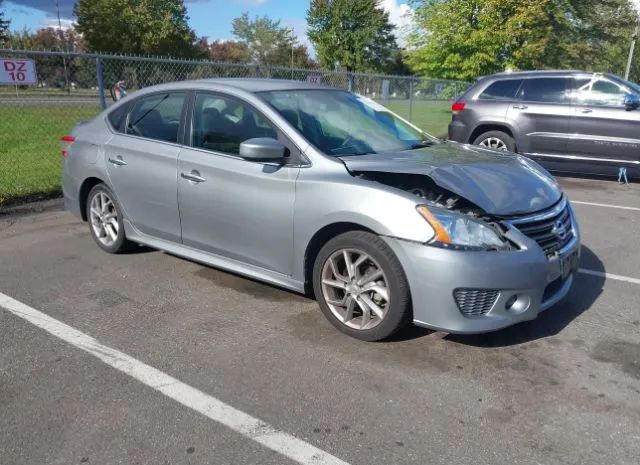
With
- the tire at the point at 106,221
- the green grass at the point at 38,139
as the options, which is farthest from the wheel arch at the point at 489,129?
the tire at the point at 106,221

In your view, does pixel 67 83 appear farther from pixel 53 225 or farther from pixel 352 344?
pixel 352 344

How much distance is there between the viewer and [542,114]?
30.0 feet

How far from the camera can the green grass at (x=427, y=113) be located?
636 inches

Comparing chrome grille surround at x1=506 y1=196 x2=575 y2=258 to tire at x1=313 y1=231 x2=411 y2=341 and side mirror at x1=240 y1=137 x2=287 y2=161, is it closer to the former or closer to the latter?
tire at x1=313 y1=231 x2=411 y2=341

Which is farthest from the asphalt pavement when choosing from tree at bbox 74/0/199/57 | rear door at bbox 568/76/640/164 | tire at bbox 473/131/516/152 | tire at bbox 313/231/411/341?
tree at bbox 74/0/199/57

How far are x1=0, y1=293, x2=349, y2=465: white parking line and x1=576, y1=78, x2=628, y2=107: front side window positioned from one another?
835 cm

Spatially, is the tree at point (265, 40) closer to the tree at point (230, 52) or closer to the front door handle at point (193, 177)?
the tree at point (230, 52)

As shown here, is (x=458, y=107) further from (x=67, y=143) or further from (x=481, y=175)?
(x=67, y=143)

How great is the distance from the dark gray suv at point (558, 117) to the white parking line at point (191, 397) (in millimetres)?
7865

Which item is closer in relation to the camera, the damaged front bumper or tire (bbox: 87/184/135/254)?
the damaged front bumper

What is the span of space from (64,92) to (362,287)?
9273mm

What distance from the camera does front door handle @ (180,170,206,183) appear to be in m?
4.16

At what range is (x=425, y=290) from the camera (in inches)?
124

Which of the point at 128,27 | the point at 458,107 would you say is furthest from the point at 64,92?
the point at 128,27
